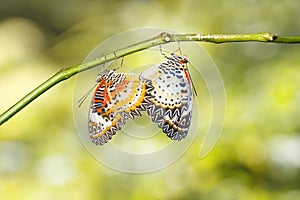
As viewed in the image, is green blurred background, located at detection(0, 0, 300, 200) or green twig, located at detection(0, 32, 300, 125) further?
green blurred background, located at detection(0, 0, 300, 200)

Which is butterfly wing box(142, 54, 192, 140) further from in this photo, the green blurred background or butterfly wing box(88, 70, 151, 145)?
the green blurred background

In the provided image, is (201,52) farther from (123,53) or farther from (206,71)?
(123,53)

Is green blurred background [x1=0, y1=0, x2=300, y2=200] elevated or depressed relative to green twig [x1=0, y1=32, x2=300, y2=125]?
elevated

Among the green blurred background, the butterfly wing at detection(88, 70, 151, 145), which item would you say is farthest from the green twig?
the green blurred background

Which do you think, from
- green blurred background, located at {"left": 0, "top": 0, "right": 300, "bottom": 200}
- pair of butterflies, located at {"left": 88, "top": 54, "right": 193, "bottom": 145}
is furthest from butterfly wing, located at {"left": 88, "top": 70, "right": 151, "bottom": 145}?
green blurred background, located at {"left": 0, "top": 0, "right": 300, "bottom": 200}

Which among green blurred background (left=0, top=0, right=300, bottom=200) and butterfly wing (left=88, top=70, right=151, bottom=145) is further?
green blurred background (left=0, top=0, right=300, bottom=200)

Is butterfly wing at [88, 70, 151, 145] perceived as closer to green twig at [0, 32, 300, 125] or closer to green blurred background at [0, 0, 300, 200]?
green twig at [0, 32, 300, 125]

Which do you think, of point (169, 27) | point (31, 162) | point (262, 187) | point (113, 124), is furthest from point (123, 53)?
point (169, 27)

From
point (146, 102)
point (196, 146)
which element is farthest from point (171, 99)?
point (196, 146)
